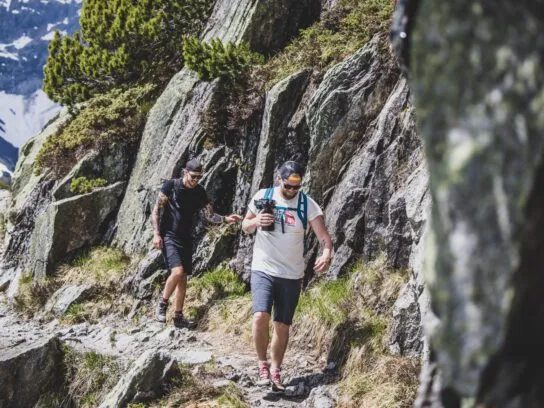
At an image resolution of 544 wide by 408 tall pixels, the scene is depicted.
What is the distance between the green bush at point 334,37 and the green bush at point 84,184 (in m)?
5.33

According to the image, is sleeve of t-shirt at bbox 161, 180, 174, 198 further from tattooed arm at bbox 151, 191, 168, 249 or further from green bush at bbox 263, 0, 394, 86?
green bush at bbox 263, 0, 394, 86

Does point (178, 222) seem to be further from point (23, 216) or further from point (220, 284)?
point (23, 216)

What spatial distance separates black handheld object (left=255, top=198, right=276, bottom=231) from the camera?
22.0 ft

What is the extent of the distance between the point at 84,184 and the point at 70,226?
4.04 feet

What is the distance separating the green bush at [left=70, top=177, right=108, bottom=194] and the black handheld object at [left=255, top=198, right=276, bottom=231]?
28.9ft

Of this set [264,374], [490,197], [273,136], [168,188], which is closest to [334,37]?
[273,136]

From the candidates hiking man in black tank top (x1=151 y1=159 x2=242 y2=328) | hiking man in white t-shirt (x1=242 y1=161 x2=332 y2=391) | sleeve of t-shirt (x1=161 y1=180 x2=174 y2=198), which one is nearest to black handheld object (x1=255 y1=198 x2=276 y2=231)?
hiking man in white t-shirt (x1=242 y1=161 x2=332 y2=391)

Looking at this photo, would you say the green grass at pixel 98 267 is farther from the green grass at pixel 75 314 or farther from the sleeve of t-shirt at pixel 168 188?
the sleeve of t-shirt at pixel 168 188

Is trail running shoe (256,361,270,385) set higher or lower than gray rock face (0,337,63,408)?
higher

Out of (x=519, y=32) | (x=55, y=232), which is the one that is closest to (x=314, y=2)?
(x=55, y=232)

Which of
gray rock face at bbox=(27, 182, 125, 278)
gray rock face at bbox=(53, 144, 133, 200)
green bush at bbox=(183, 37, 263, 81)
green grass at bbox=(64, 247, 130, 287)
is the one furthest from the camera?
gray rock face at bbox=(53, 144, 133, 200)

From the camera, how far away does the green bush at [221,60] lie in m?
12.7

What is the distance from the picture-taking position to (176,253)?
9617 millimetres

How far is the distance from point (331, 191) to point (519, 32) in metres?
8.33
